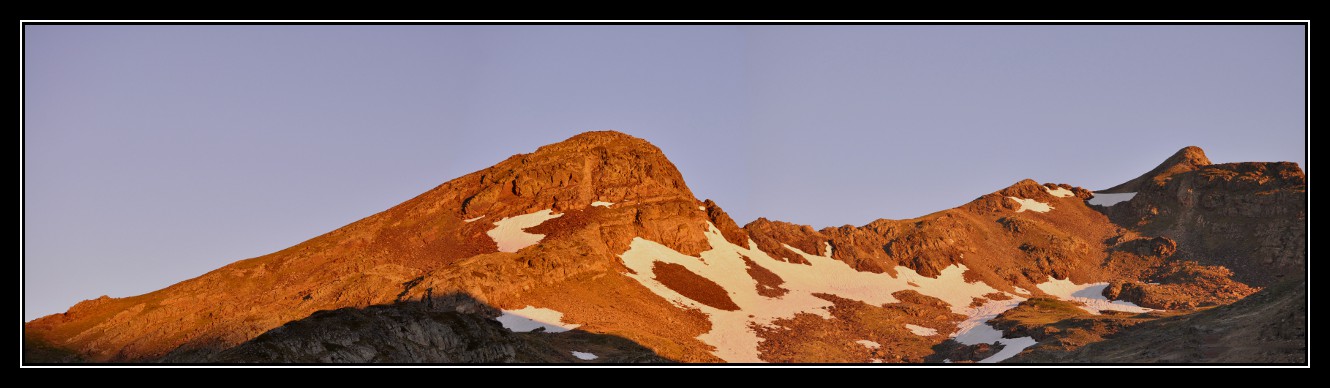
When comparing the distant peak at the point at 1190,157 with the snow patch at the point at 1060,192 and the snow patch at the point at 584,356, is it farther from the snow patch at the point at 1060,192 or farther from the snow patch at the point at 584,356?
the snow patch at the point at 584,356

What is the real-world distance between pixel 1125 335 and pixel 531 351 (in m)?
56.6

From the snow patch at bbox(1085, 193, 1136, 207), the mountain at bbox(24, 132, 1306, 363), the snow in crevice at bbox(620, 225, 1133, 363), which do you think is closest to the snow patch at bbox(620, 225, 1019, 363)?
the snow in crevice at bbox(620, 225, 1133, 363)

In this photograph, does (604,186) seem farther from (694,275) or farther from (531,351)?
(531,351)

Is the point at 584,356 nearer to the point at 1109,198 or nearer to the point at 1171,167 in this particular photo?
the point at 1109,198

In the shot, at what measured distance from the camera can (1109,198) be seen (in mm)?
187250

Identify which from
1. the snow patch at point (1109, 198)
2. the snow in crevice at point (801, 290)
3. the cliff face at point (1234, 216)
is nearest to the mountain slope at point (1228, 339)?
the snow in crevice at point (801, 290)

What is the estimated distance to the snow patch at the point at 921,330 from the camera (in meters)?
113

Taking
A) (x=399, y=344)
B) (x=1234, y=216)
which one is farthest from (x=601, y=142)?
(x=1234, y=216)

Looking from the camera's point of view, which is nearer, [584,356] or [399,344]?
[399,344]

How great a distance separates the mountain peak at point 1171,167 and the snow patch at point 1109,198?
2.37 meters

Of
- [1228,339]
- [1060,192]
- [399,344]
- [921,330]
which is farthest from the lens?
[1060,192]

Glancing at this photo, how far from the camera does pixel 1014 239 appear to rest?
164625 mm

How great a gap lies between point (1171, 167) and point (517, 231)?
5305 inches

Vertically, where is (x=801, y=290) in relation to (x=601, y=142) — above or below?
below
